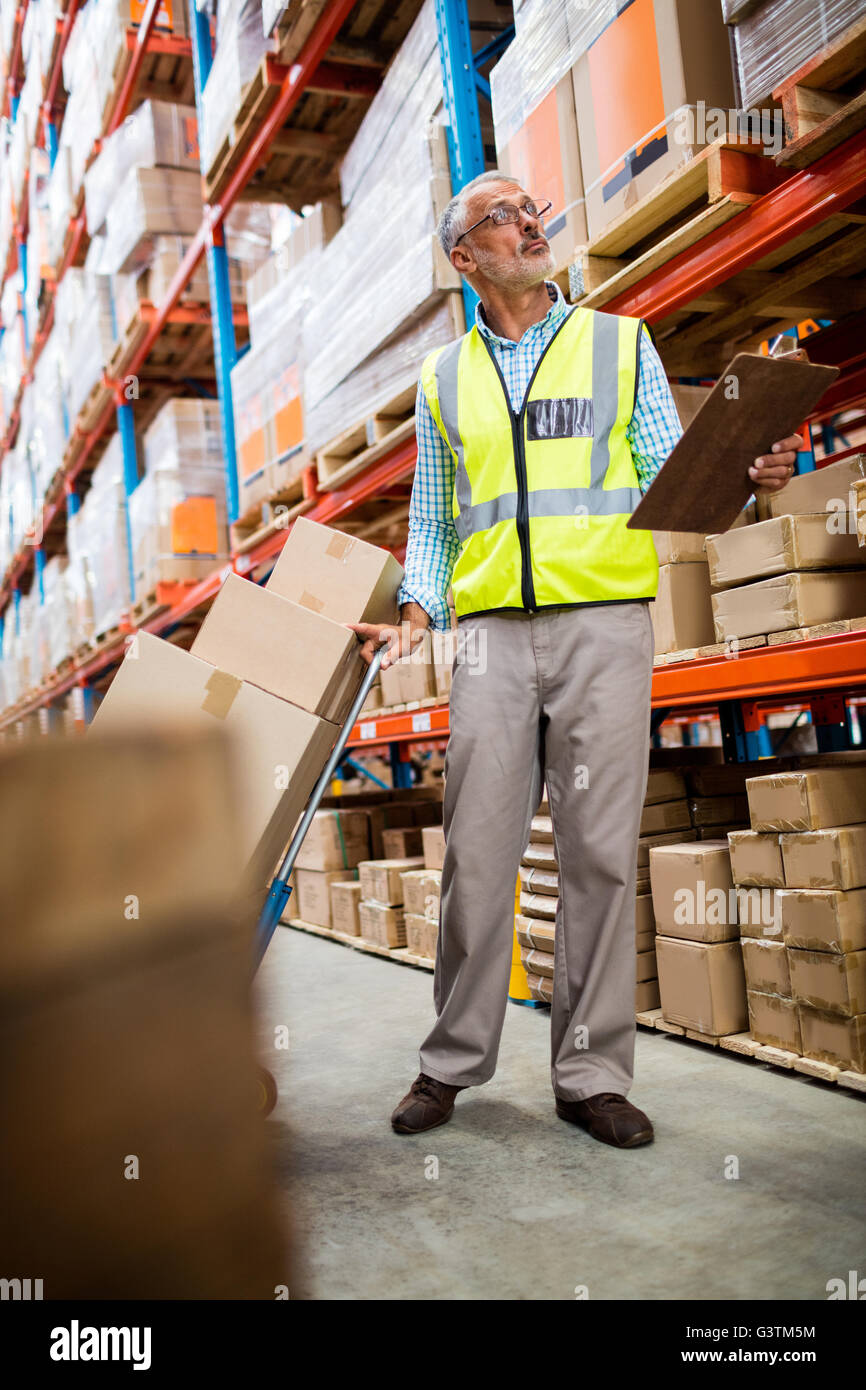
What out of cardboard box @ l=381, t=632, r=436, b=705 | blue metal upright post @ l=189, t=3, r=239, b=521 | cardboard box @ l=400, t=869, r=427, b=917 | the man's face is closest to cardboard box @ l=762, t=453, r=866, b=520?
the man's face

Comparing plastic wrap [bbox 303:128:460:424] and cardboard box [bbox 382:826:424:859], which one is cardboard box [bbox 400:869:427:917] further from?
plastic wrap [bbox 303:128:460:424]

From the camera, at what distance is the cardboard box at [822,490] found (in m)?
2.74

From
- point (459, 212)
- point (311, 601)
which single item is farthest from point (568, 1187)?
point (459, 212)

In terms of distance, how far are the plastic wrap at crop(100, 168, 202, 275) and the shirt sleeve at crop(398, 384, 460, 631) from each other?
18.7 ft

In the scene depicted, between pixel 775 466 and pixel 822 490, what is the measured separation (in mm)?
960

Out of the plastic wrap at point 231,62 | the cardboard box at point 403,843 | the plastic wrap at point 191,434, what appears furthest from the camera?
the plastic wrap at point 191,434

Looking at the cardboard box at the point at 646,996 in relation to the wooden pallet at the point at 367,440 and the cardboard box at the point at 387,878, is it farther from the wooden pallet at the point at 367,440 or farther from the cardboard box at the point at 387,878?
the wooden pallet at the point at 367,440

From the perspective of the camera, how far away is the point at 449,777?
8.18 ft

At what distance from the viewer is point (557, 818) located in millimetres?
2430

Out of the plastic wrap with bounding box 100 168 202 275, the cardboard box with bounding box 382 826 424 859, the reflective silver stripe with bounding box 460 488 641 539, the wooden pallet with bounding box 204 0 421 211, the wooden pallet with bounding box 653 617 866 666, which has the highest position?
the plastic wrap with bounding box 100 168 202 275

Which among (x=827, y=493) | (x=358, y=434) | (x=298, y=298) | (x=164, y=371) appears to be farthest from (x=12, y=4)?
(x=827, y=493)

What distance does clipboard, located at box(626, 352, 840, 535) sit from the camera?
176cm

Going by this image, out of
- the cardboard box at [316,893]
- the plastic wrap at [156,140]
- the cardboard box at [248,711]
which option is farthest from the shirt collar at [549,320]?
the plastic wrap at [156,140]

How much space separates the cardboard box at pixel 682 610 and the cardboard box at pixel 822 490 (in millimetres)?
338
